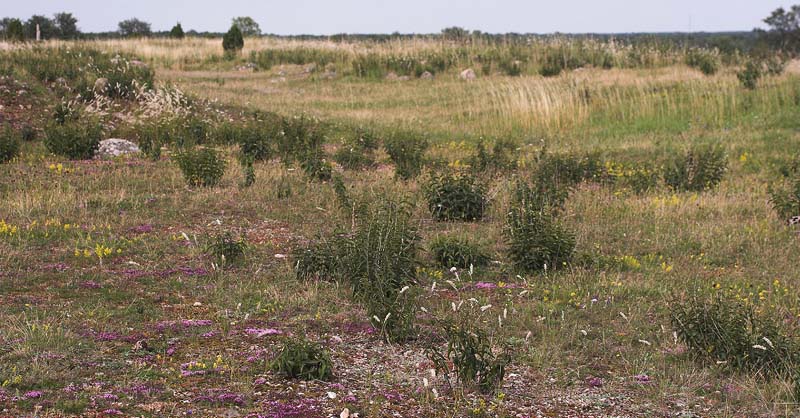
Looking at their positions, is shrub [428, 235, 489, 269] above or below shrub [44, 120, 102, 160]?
below

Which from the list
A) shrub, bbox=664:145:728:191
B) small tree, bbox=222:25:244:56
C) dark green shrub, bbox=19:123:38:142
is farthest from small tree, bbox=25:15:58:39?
shrub, bbox=664:145:728:191

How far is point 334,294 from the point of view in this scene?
22.3ft

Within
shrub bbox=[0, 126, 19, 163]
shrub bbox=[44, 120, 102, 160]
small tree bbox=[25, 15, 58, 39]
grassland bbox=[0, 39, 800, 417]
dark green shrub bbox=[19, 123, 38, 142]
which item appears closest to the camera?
grassland bbox=[0, 39, 800, 417]

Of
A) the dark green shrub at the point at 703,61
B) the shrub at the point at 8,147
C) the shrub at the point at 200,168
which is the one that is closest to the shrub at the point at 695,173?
the shrub at the point at 200,168

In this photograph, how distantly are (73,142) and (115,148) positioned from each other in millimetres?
792

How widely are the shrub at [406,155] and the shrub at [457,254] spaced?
4.06 m

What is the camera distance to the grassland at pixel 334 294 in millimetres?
4867

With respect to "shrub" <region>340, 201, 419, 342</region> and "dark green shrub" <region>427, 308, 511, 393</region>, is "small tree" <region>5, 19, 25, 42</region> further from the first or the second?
"dark green shrub" <region>427, 308, 511, 393</region>

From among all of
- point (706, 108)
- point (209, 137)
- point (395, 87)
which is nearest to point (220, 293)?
point (209, 137)

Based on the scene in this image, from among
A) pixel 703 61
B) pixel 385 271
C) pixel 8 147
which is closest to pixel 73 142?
pixel 8 147

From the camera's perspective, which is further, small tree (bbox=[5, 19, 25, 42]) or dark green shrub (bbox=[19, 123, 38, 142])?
small tree (bbox=[5, 19, 25, 42])

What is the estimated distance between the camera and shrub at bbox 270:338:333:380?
501cm

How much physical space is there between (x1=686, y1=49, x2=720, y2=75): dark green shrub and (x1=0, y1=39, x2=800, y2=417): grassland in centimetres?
752

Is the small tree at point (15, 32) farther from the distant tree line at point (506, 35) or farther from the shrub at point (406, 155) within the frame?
the shrub at point (406, 155)
